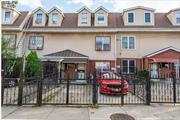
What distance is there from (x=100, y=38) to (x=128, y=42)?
3302 millimetres

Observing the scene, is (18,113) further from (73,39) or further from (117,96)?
(73,39)

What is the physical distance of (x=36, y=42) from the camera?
2178cm

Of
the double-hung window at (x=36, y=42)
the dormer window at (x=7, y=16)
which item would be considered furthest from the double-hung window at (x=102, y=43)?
the dormer window at (x=7, y=16)

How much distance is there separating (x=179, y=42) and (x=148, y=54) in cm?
388

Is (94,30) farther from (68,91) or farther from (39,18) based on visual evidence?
(68,91)

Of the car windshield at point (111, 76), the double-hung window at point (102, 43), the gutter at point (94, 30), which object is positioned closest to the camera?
the car windshield at point (111, 76)

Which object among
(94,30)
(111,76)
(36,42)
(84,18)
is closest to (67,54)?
(94,30)

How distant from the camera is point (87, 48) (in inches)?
848

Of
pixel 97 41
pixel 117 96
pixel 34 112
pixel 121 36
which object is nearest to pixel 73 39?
pixel 97 41

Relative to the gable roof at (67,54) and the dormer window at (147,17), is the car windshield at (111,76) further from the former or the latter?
the dormer window at (147,17)

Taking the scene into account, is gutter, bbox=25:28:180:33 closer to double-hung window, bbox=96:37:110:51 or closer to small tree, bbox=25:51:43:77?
double-hung window, bbox=96:37:110:51

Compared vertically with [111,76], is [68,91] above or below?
below

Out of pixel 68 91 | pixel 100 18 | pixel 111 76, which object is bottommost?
pixel 68 91

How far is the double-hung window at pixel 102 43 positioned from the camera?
21333mm
